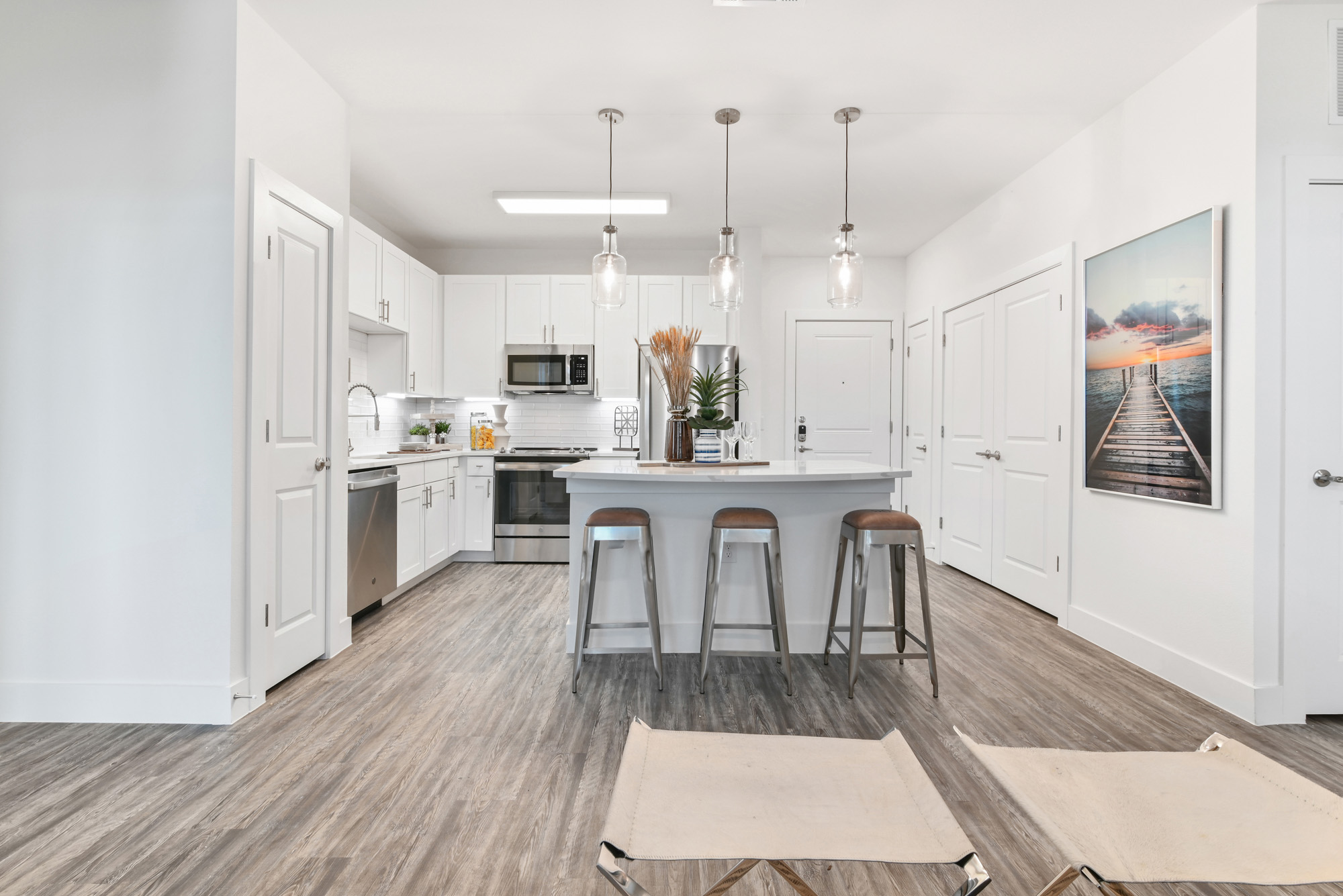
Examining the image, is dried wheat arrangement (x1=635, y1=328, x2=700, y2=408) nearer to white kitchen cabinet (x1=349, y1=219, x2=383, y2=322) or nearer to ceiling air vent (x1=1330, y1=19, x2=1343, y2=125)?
white kitchen cabinet (x1=349, y1=219, x2=383, y2=322)

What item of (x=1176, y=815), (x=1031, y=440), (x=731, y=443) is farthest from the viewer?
(x=1031, y=440)

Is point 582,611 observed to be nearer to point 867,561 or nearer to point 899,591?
point 867,561

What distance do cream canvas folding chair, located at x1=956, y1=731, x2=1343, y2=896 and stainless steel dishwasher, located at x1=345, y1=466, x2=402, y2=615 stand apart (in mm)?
3212

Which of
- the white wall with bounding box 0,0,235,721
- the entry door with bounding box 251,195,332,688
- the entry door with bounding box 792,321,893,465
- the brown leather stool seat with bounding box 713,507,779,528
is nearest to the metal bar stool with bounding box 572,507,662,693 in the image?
the brown leather stool seat with bounding box 713,507,779,528

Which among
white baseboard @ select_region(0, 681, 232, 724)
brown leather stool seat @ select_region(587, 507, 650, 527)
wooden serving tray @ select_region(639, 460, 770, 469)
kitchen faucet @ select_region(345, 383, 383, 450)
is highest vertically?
kitchen faucet @ select_region(345, 383, 383, 450)

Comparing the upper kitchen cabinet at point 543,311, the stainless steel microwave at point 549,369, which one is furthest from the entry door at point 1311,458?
the upper kitchen cabinet at point 543,311

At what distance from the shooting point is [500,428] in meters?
5.88

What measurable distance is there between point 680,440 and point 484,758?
1.73 metres

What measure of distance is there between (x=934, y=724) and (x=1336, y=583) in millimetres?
1600

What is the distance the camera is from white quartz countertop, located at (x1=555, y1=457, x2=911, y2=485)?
282 centimetres

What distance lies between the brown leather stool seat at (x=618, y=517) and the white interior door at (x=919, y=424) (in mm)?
3141

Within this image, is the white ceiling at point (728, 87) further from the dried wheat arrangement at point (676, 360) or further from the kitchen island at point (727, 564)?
the kitchen island at point (727, 564)

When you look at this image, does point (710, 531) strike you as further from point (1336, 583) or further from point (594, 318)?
point (594, 318)

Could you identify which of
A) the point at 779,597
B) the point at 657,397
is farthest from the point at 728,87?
the point at 657,397
